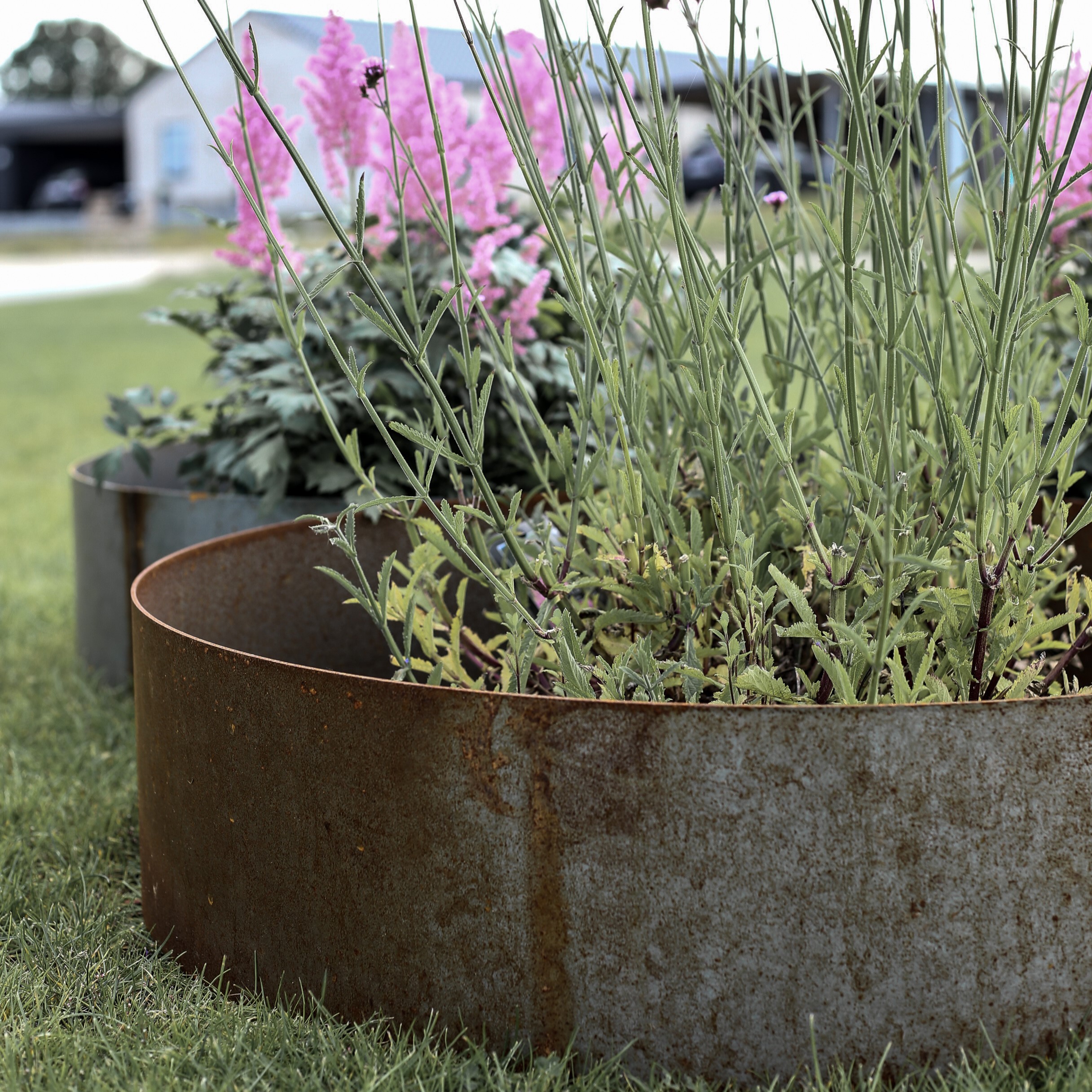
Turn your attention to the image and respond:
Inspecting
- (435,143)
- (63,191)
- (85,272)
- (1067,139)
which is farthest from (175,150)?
(63,191)

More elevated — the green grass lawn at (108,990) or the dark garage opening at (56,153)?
the dark garage opening at (56,153)

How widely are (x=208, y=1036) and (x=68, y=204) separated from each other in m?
41.5

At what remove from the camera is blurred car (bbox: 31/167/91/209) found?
3812 centimetres

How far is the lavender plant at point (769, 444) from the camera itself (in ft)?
3.51

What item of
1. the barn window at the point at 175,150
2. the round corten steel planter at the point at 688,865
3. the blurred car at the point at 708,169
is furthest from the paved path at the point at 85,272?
the round corten steel planter at the point at 688,865

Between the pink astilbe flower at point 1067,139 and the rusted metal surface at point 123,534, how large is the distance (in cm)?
124

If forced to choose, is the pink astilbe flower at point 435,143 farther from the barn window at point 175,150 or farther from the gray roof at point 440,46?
the barn window at point 175,150

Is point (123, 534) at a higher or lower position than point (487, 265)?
lower

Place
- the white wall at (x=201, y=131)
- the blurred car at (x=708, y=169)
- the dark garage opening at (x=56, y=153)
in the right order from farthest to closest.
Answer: the dark garage opening at (x=56, y=153)
the blurred car at (x=708, y=169)
the white wall at (x=201, y=131)

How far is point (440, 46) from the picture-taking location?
196cm

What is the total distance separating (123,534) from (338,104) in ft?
3.03

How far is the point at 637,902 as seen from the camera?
108cm

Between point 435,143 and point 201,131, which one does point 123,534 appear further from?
point 435,143

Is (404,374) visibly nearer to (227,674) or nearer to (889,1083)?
(227,674)
